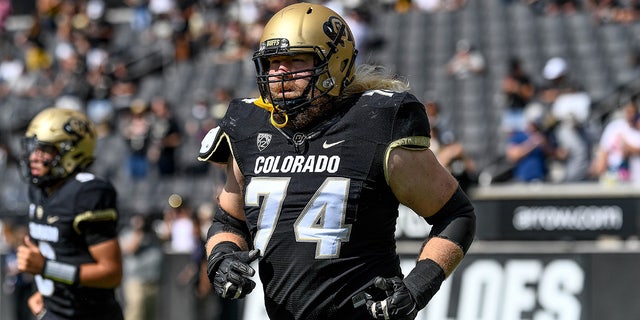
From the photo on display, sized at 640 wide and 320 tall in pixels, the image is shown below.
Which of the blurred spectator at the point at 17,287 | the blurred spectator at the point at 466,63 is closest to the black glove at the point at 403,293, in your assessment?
the blurred spectator at the point at 17,287

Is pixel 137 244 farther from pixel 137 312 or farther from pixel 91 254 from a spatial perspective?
pixel 91 254

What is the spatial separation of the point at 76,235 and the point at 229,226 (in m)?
1.91

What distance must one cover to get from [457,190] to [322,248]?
576 millimetres

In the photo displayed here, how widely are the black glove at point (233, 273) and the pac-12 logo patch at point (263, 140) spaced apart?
41 cm

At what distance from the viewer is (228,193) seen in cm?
463

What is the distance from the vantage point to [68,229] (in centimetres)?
626

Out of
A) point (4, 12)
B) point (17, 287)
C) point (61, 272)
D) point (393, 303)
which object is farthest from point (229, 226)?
point (4, 12)

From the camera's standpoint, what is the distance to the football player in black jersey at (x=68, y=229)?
6184 millimetres

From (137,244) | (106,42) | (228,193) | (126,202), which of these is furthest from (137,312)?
(106,42)

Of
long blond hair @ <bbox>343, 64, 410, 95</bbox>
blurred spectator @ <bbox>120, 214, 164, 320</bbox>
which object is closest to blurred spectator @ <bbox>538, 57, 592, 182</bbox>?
blurred spectator @ <bbox>120, 214, 164, 320</bbox>

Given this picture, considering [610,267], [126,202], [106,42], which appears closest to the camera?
[610,267]

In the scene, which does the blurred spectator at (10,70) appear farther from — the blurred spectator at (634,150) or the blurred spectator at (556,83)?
the blurred spectator at (634,150)

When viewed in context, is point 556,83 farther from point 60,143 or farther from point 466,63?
point 60,143

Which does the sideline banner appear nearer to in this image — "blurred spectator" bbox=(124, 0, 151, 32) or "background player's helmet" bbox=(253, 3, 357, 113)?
"background player's helmet" bbox=(253, 3, 357, 113)
